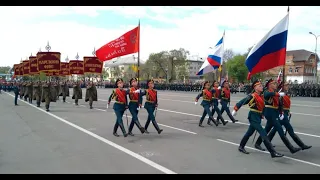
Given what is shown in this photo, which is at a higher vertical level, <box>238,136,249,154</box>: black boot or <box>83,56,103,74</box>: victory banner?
<box>83,56,103,74</box>: victory banner

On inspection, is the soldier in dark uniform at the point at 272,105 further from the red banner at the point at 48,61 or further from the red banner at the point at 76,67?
the red banner at the point at 76,67

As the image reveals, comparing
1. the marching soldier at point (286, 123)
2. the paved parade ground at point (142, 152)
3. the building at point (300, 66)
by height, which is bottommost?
the paved parade ground at point (142, 152)

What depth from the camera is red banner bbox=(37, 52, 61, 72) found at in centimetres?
2022

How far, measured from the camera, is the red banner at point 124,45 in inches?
432

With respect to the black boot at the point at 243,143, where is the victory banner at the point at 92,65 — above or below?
above

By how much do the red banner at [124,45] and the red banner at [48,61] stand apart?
31.6 ft

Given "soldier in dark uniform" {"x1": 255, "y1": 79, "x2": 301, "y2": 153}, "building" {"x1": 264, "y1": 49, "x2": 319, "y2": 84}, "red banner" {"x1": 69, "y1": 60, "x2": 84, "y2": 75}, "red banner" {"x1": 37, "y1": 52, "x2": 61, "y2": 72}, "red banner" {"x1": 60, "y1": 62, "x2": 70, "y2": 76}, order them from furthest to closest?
1. "building" {"x1": 264, "y1": 49, "x2": 319, "y2": 84}
2. "red banner" {"x1": 60, "y1": 62, "x2": 70, "y2": 76}
3. "red banner" {"x1": 69, "y1": 60, "x2": 84, "y2": 75}
4. "red banner" {"x1": 37, "y1": 52, "x2": 61, "y2": 72}
5. "soldier in dark uniform" {"x1": 255, "y1": 79, "x2": 301, "y2": 153}

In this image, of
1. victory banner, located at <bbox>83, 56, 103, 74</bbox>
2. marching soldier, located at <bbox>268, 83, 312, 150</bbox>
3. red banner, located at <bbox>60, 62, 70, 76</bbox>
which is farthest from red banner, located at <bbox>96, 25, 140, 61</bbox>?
red banner, located at <bbox>60, 62, 70, 76</bbox>

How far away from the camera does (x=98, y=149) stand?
776cm

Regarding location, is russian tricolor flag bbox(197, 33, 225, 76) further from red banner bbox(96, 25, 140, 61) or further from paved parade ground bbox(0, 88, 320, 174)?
red banner bbox(96, 25, 140, 61)

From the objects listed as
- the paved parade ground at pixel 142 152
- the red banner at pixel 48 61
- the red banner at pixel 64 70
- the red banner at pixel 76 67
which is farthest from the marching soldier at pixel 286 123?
the red banner at pixel 64 70

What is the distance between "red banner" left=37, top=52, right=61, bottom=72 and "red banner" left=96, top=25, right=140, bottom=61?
964 cm

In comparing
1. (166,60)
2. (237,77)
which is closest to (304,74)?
(237,77)

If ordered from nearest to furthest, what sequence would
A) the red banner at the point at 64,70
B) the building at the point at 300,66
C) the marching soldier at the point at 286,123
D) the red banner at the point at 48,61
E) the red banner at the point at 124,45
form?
the marching soldier at the point at 286,123, the red banner at the point at 124,45, the red banner at the point at 48,61, the red banner at the point at 64,70, the building at the point at 300,66
